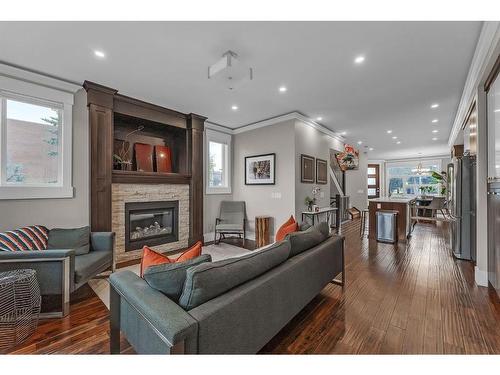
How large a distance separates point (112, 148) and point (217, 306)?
11.0 ft

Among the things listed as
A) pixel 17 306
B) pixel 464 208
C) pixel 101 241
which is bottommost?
pixel 17 306

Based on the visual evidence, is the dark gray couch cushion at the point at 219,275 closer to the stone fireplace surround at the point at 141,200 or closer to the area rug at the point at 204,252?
the area rug at the point at 204,252

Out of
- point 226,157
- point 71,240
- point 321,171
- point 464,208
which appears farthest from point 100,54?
point 464,208

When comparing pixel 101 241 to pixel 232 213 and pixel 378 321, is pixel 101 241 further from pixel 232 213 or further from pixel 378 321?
pixel 378 321

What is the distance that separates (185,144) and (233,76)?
2421 mm

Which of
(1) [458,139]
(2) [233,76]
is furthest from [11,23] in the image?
(1) [458,139]

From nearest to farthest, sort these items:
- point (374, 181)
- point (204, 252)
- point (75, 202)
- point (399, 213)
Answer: point (75, 202), point (204, 252), point (399, 213), point (374, 181)

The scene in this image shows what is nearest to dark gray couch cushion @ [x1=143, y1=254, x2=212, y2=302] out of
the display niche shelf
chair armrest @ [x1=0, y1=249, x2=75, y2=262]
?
chair armrest @ [x1=0, y1=249, x2=75, y2=262]

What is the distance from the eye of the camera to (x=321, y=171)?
224 inches

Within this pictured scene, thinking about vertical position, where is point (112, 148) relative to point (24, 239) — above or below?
above

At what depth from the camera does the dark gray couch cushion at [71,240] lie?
2.64 meters

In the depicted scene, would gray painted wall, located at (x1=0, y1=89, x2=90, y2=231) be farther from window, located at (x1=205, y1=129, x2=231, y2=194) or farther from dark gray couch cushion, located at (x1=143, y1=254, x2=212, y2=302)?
dark gray couch cushion, located at (x1=143, y1=254, x2=212, y2=302)

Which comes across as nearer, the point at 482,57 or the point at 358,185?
the point at 482,57
